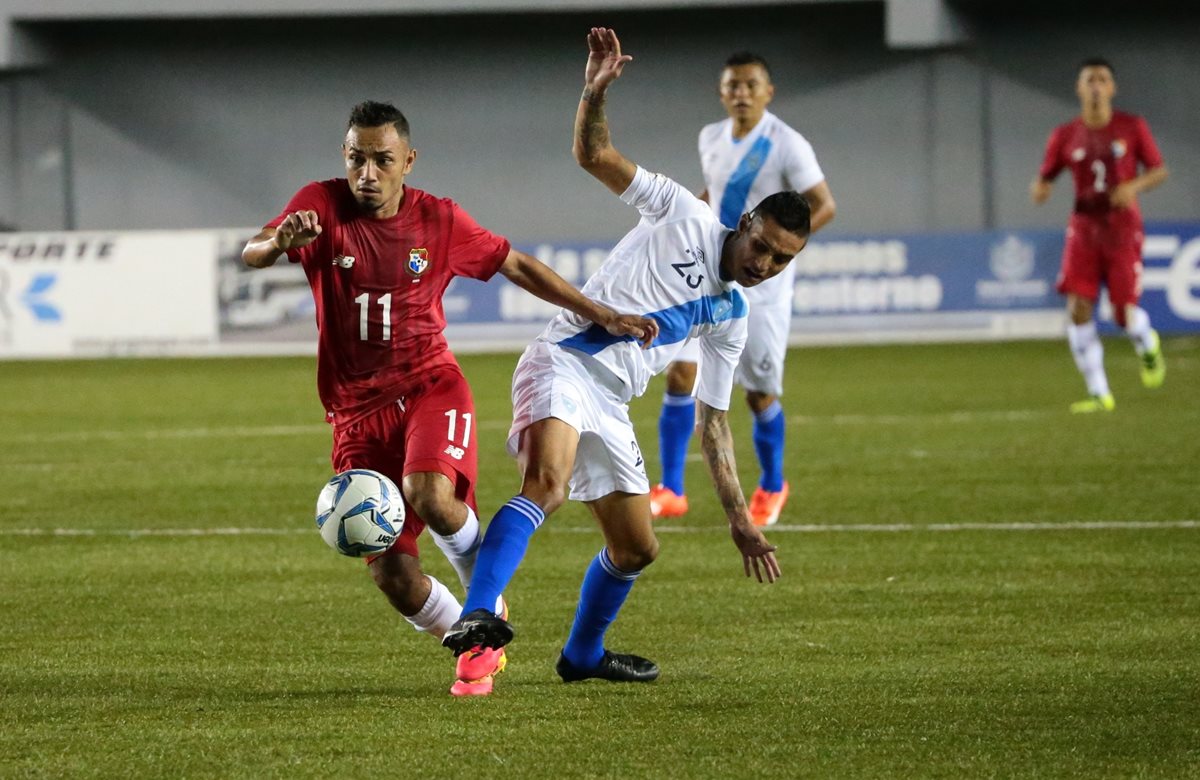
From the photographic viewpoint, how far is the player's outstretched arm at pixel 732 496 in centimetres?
539

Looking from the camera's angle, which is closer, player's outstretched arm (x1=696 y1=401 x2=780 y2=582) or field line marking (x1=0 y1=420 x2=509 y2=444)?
player's outstretched arm (x1=696 y1=401 x2=780 y2=582)

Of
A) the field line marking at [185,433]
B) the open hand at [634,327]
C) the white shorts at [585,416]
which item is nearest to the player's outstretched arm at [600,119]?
the open hand at [634,327]

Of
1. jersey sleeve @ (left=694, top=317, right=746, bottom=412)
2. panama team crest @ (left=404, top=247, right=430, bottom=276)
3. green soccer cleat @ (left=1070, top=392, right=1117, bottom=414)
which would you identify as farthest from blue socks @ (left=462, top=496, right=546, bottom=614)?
green soccer cleat @ (left=1070, top=392, right=1117, bottom=414)

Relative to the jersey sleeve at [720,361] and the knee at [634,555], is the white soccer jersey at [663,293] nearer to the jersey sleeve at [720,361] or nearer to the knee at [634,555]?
the jersey sleeve at [720,361]

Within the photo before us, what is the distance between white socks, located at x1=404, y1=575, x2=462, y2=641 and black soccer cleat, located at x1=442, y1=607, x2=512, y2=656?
2.53ft

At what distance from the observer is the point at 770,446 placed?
9156mm

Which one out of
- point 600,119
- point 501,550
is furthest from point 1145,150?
point 501,550

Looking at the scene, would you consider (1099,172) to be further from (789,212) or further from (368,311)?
(368,311)

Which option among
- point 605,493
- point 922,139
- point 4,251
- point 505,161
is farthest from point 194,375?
point 605,493

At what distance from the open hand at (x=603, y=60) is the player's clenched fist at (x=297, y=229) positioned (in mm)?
1186

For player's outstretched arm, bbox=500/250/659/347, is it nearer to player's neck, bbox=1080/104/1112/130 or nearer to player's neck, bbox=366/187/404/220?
player's neck, bbox=366/187/404/220

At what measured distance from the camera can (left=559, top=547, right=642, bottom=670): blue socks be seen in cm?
543

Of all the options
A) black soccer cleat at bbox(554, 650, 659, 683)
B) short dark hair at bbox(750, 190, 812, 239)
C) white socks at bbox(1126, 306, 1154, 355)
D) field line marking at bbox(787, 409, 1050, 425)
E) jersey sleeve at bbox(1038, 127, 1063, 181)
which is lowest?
field line marking at bbox(787, 409, 1050, 425)

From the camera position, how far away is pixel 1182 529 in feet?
27.3
